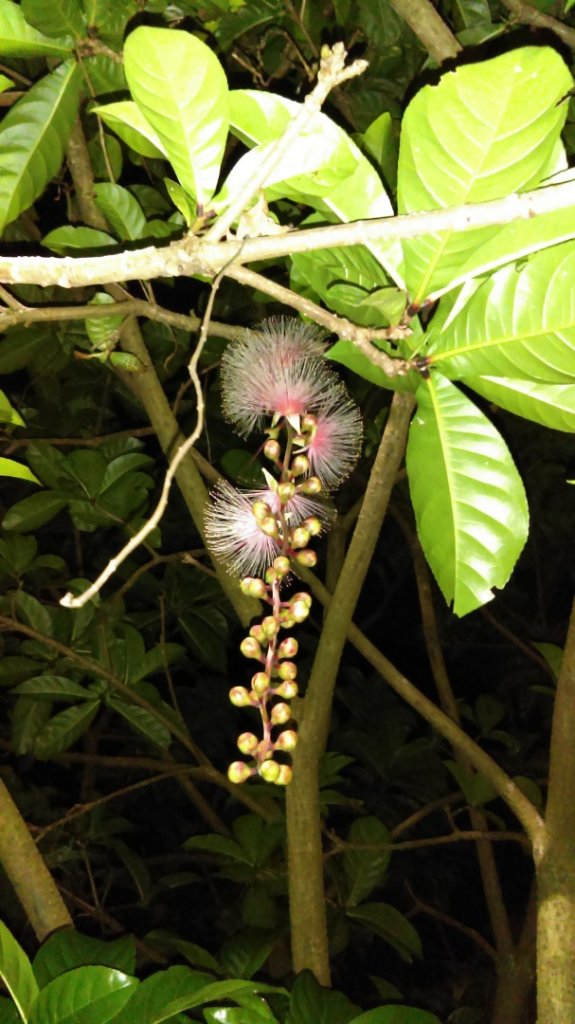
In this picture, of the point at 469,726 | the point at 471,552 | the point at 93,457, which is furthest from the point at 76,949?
the point at 469,726

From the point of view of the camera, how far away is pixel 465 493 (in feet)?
2.72

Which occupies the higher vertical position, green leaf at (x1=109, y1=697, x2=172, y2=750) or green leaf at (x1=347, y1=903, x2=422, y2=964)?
green leaf at (x1=109, y1=697, x2=172, y2=750)

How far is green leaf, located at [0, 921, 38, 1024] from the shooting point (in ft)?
3.25

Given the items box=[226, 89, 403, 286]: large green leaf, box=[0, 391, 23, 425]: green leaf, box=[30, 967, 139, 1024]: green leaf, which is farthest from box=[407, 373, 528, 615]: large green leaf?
box=[30, 967, 139, 1024]: green leaf

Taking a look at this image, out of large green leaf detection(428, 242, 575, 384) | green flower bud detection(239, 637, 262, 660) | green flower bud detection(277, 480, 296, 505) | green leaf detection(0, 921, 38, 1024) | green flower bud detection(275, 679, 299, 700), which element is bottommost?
green leaf detection(0, 921, 38, 1024)

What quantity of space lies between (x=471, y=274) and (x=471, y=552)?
10.3 inches

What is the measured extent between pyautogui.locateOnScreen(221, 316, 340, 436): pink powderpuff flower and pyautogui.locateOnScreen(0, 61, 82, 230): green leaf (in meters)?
0.31

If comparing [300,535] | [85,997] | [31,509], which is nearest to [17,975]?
[85,997]

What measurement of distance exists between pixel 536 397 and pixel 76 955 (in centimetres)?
90

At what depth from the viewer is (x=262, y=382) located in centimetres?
108

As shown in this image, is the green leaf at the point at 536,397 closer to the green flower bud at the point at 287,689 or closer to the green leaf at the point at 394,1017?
the green flower bud at the point at 287,689

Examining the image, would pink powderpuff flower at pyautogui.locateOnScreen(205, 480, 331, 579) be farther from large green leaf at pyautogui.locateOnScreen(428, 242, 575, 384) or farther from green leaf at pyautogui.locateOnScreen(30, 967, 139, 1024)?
green leaf at pyautogui.locateOnScreen(30, 967, 139, 1024)

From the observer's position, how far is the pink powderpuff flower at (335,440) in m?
1.11

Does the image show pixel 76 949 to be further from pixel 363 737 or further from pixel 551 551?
pixel 551 551
